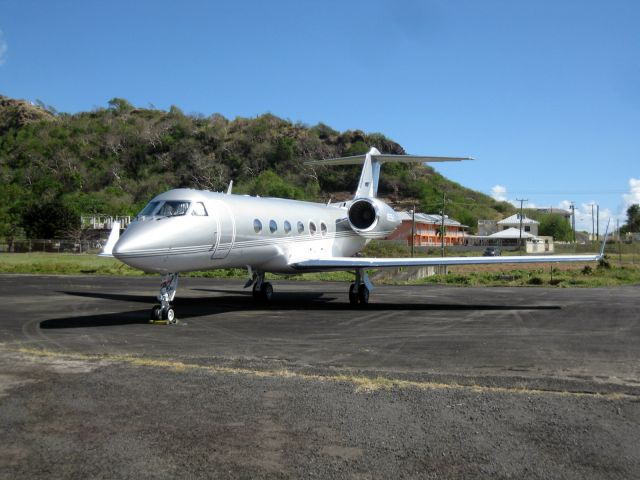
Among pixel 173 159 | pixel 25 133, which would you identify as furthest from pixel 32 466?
pixel 25 133

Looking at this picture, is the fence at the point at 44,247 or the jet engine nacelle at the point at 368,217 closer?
the jet engine nacelle at the point at 368,217

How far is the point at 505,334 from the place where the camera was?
39.8ft

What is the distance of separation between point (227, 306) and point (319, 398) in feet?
37.7

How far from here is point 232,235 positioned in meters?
15.4

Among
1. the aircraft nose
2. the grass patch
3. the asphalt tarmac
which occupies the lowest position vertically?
the asphalt tarmac

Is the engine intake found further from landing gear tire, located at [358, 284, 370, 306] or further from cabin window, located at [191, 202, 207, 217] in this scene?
cabin window, located at [191, 202, 207, 217]

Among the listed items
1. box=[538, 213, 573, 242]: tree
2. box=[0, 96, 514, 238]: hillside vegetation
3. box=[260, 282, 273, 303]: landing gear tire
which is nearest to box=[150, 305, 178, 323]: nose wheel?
box=[260, 282, 273, 303]: landing gear tire

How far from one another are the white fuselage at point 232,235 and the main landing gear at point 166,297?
23cm

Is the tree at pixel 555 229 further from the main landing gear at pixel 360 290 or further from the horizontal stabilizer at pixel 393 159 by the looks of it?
the main landing gear at pixel 360 290

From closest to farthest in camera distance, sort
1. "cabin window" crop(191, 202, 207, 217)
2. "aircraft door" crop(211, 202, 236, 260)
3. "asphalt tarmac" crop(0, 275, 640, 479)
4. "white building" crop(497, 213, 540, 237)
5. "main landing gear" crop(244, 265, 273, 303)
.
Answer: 1. "asphalt tarmac" crop(0, 275, 640, 479)
2. "cabin window" crop(191, 202, 207, 217)
3. "aircraft door" crop(211, 202, 236, 260)
4. "main landing gear" crop(244, 265, 273, 303)
5. "white building" crop(497, 213, 540, 237)

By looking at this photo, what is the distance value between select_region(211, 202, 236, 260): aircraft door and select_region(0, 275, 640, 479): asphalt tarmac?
1727 mm

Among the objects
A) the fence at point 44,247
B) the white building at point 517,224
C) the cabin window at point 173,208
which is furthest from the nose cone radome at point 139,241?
the white building at point 517,224

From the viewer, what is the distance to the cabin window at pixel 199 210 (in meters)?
14.2

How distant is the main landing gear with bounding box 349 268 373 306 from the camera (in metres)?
18.7
